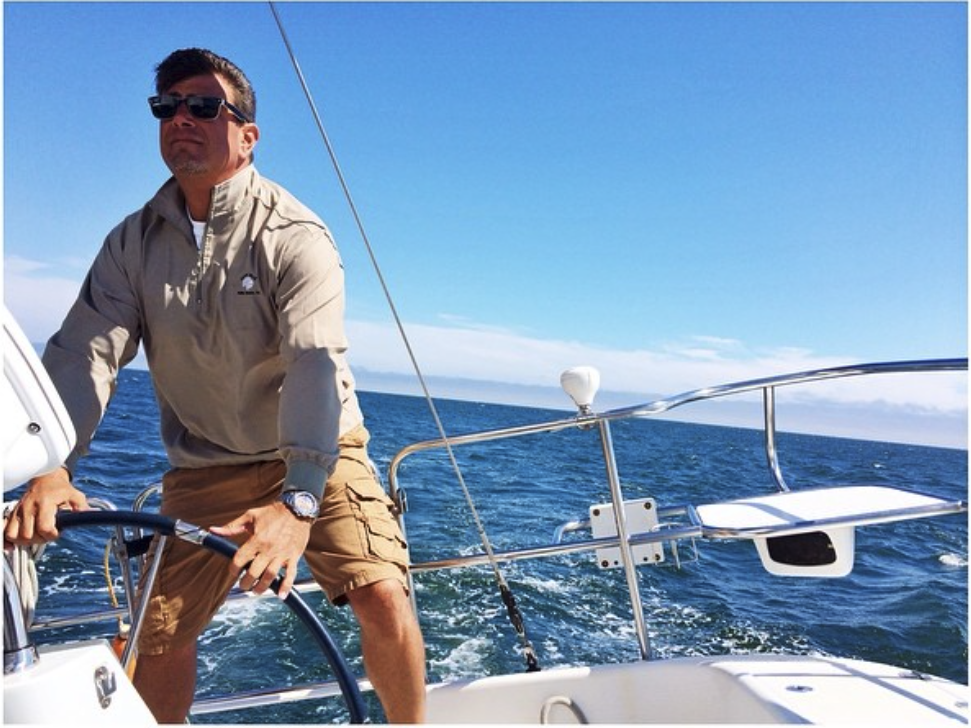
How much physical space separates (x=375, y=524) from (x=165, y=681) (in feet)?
1.70

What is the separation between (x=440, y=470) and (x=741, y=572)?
6670mm

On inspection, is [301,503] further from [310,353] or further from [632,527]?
[632,527]

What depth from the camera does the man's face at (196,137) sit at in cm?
145

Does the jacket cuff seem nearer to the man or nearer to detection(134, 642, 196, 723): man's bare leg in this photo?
the man

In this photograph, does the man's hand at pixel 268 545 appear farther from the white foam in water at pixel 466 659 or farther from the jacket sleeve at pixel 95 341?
the white foam in water at pixel 466 659

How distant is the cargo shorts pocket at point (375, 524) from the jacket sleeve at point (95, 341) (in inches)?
19.7

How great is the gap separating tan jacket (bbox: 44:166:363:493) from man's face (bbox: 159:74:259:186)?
5cm

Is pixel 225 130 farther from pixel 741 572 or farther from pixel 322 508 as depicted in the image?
pixel 741 572

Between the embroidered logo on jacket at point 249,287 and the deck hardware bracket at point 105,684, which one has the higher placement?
the embroidered logo on jacket at point 249,287

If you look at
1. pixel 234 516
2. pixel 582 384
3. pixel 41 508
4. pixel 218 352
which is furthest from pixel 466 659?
pixel 41 508

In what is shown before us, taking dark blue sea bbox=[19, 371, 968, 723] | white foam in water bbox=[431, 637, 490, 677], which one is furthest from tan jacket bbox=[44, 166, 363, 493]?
white foam in water bbox=[431, 637, 490, 677]

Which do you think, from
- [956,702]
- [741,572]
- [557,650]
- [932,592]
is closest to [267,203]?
[956,702]

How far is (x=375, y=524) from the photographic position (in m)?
1.51

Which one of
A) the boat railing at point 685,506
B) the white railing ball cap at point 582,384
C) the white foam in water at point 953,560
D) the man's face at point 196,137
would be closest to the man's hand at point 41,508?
the man's face at point 196,137
